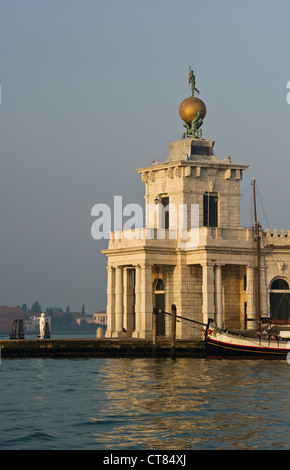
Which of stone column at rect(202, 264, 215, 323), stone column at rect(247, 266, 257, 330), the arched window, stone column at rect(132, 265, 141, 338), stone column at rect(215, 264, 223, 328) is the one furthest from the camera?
the arched window

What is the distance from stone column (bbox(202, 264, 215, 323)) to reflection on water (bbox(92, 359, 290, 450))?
796 centimetres

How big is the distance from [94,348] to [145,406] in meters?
24.7

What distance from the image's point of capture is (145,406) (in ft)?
127

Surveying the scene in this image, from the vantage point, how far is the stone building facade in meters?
65.6

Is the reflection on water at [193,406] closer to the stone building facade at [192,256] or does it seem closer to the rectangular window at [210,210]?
the stone building facade at [192,256]

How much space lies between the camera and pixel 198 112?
236 feet

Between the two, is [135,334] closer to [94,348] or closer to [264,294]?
[94,348]

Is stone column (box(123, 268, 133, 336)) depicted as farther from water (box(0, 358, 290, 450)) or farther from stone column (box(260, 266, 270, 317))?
water (box(0, 358, 290, 450))

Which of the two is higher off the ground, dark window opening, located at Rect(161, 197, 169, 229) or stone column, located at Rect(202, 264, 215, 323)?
dark window opening, located at Rect(161, 197, 169, 229)

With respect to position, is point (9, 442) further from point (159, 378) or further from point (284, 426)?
point (159, 378)

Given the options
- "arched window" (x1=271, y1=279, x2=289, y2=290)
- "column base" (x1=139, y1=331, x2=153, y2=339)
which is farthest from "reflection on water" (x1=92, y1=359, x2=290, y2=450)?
"arched window" (x1=271, y1=279, x2=289, y2=290)

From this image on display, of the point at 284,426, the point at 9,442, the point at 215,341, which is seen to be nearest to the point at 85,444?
the point at 9,442

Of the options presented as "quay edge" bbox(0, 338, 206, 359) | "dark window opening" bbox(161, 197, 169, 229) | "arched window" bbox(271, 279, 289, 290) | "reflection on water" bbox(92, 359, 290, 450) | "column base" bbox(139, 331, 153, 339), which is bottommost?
"reflection on water" bbox(92, 359, 290, 450)

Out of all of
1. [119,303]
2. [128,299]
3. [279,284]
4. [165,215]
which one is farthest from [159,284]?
[279,284]
